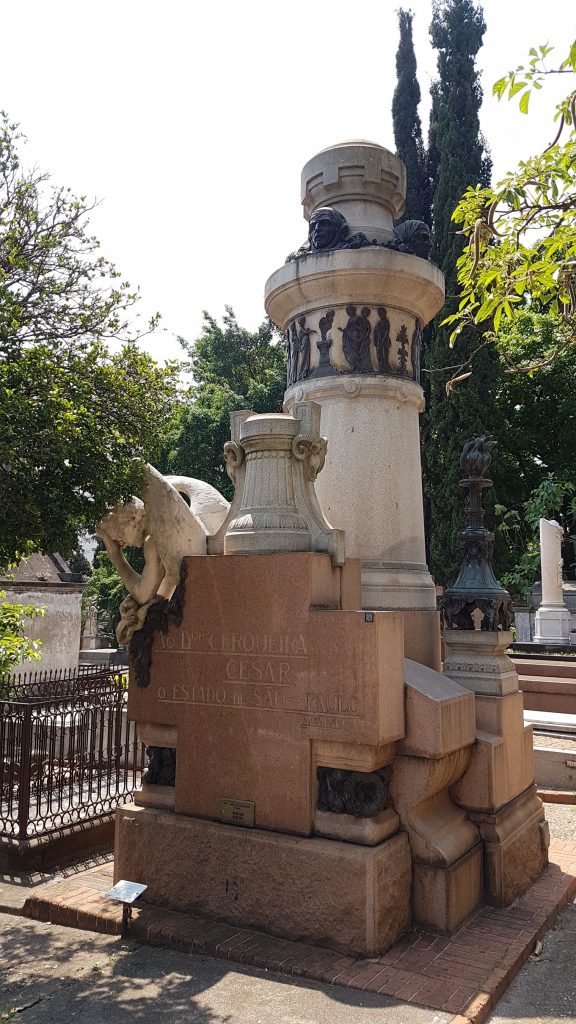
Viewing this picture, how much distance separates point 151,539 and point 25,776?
272cm

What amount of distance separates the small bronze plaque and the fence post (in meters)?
2.44

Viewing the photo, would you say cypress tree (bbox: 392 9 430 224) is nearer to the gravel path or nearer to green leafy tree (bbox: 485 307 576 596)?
green leafy tree (bbox: 485 307 576 596)

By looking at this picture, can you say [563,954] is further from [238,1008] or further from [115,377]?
Answer: [115,377]

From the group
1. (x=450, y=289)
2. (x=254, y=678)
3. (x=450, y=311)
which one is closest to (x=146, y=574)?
(x=254, y=678)

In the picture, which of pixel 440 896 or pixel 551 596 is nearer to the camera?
pixel 440 896

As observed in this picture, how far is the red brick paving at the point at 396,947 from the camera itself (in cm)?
383

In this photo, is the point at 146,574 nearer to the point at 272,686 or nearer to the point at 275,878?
the point at 272,686

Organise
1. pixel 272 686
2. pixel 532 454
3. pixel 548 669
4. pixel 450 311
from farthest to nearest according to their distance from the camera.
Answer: pixel 532 454
pixel 450 311
pixel 548 669
pixel 272 686

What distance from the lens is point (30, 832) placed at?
6.52 meters

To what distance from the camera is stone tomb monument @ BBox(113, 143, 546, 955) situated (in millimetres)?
4430

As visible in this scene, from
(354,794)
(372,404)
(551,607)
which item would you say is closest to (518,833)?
(354,794)

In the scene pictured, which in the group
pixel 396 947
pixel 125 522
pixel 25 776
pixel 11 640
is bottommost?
pixel 396 947

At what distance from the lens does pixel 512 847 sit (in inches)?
204

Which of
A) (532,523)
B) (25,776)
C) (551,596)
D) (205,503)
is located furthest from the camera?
(532,523)
